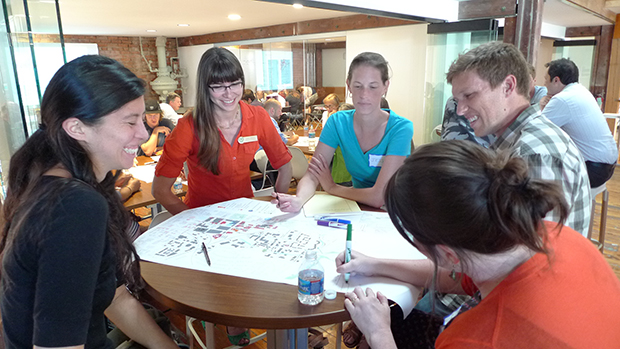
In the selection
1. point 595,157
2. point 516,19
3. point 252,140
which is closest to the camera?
point 252,140

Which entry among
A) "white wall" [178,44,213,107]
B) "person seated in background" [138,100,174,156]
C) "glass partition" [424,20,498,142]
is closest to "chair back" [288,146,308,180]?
"person seated in background" [138,100,174,156]

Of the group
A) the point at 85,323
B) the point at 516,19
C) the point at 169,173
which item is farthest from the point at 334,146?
the point at 516,19

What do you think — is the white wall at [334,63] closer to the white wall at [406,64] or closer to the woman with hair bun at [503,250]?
the white wall at [406,64]

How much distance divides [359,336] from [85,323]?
1120 millimetres

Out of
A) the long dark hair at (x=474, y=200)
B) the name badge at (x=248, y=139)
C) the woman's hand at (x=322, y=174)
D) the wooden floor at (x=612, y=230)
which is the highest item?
the long dark hair at (x=474, y=200)

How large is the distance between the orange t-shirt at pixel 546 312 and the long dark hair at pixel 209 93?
1514 mm

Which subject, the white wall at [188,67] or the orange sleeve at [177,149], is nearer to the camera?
the orange sleeve at [177,149]

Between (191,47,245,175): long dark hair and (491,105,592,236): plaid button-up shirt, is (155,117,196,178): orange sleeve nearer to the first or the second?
(191,47,245,175): long dark hair

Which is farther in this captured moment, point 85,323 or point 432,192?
point 85,323

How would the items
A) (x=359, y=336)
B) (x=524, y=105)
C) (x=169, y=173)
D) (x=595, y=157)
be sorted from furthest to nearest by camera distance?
(x=595, y=157) < (x=169, y=173) < (x=359, y=336) < (x=524, y=105)

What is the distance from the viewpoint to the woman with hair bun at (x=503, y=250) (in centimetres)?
69

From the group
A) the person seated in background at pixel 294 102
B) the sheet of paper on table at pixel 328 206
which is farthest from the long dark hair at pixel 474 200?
the person seated in background at pixel 294 102

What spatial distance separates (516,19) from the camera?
13.5 ft

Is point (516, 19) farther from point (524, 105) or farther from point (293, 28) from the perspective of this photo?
point (293, 28)
